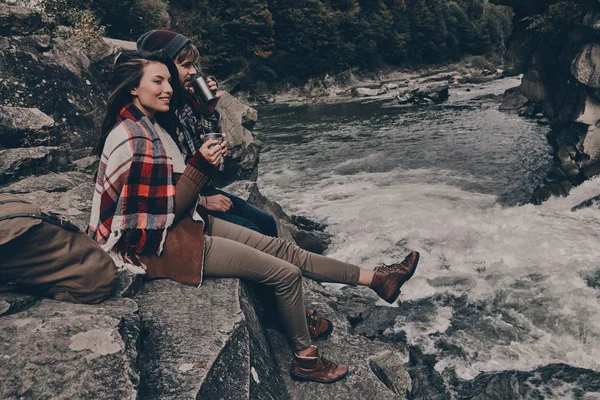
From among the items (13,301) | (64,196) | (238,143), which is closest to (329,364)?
(13,301)

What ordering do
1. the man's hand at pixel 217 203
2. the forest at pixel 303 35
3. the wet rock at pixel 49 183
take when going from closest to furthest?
the man's hand at pixel 217 203 → the wet rock at pixel 49 183 → the forest at pixel 303 35

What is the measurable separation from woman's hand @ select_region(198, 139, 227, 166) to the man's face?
1011 mm

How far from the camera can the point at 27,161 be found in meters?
5.69

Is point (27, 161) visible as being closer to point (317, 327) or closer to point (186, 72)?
point (186, 72)

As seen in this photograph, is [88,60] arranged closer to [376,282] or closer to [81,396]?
[376,282]

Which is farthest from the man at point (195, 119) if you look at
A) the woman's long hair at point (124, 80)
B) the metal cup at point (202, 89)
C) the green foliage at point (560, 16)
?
the green foliage at point (560, 16)

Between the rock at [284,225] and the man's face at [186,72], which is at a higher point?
the man's face at [186,72]

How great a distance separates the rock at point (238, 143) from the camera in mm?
9914

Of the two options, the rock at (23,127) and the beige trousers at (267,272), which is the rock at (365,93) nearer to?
the rock at (23,127)

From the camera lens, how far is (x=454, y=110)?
23375mm

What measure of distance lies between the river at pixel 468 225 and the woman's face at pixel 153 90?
3726 mm

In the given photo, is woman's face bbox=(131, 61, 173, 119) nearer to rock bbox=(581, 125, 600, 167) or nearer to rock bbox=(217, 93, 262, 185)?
rock bbox=(217, 93, 262, 185)

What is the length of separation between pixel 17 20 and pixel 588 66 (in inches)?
445

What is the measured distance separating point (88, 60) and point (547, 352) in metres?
8.81
